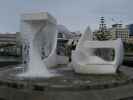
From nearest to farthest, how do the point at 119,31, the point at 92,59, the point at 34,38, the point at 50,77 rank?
the point at 50,77 → the point at 34,38 → the point at 92,59 → the point at 119,31

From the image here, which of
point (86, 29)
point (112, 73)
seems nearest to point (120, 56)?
point (112, 73)

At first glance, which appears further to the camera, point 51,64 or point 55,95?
point 51,64

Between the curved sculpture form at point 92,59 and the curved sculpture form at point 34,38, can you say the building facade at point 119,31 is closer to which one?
the curved sculpture form at point 92,59

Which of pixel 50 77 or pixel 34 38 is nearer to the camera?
pixel 50 77

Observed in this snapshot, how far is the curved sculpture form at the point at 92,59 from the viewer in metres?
12.2

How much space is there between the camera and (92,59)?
41.6ft

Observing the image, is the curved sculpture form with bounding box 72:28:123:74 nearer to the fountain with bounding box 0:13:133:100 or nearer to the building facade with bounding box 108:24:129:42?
the fountain with bounding box 0:13:133:100

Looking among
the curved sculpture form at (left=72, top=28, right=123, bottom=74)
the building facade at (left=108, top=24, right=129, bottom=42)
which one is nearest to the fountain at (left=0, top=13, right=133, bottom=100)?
the curved sculpture form at (left=72, top=28, right=123, bottom=74)

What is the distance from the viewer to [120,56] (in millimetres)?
12648

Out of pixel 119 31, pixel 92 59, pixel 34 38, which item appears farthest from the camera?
pixel 119 31

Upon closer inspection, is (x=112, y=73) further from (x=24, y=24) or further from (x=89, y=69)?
(x=24, y=24)

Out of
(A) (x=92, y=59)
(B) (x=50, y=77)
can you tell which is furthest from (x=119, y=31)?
(B) (x=50, y=77)

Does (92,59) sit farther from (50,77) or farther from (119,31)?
(119,31)

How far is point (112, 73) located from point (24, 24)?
4583 mm
